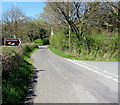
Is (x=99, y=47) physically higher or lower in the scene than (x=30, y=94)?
higher

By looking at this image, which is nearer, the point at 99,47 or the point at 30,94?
the point at 30,94

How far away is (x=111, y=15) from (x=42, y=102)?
1968 centimetres

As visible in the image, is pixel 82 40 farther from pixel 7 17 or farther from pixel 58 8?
pixel 7 17

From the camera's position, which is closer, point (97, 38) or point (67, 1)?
point (97, 38)

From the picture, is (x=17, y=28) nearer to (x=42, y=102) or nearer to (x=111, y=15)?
(x=111, y=15)

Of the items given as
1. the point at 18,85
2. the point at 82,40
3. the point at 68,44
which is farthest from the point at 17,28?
the point at 18,85

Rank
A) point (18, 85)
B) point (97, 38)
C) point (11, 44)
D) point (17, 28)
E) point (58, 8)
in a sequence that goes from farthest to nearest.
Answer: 1. point (17, 28)
2. point (58, 8)
3. point (97, 38)
4. point (11, 44)
5. point (18, 85)

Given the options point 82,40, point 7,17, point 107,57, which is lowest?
point 107,57

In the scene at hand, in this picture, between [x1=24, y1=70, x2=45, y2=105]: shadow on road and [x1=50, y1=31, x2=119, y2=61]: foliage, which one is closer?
[x1=24, y1=70, x2=45, y2=105]: shadow on road

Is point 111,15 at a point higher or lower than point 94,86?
higher

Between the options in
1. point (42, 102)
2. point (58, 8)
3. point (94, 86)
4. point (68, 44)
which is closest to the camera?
point (42, 102)

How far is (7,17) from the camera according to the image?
133 ft

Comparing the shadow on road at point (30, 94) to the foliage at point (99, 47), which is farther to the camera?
the foliage at point (99, 47)

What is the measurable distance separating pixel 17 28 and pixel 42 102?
36175 mm
